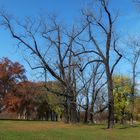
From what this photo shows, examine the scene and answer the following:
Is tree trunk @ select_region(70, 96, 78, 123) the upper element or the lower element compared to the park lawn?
upper

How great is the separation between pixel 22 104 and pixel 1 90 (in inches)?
267

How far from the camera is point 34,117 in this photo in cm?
9712

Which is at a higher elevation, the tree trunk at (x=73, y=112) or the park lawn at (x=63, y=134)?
the tree trunk at (x=73, y=112)

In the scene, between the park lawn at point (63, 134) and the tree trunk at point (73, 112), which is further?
the tree trunk at point (73, 112)

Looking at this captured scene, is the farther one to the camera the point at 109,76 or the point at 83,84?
the point at 83,84

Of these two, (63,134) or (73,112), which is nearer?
(63,134)

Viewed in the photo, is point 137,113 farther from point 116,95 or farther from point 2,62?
point 2,62

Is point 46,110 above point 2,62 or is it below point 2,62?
below

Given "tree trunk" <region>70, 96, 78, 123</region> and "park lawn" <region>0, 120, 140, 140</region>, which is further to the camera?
"tree trunk" <region>70, 96, 78, 123</region>

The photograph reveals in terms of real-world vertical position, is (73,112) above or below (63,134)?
above

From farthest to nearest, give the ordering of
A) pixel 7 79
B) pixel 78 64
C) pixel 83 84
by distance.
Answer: pixel 7 79 < pixel 83 84 < pixel 78 64

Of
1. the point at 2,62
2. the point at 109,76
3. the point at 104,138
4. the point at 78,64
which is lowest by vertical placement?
the point at 104,138

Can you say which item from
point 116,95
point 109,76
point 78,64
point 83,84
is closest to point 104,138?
point 109,76

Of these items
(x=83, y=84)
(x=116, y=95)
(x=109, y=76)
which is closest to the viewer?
(x=109, y=76)
